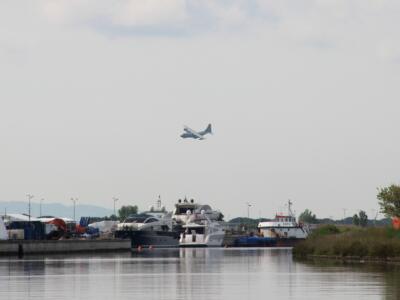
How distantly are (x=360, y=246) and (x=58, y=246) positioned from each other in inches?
2222

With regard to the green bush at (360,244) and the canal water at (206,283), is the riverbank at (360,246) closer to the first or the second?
the green bush at (360,244)

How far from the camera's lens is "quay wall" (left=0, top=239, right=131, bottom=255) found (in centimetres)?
14138

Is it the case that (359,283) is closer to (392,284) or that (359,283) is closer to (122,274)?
(392,284)

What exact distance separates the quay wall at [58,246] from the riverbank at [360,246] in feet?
113

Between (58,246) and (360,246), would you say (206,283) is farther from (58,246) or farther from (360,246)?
(58,246)

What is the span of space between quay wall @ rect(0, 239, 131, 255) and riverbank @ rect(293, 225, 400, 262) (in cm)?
3438

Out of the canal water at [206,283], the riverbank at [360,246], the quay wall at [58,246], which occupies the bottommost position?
the canal water at [206,283]

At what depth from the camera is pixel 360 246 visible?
105500mm

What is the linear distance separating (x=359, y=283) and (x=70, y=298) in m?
16.8

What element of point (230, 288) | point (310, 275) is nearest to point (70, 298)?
point (230, 288)

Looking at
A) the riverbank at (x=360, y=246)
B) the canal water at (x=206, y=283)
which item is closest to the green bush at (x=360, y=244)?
the riverbank at (x=360, y=246)

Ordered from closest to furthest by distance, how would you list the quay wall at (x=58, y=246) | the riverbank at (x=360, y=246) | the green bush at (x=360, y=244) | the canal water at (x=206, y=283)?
the canal water at (x=206, y=283)
the riverbank at (x=360, y=246)
the green bush at (x=360, y=244)
the quay wall at (x=58, y=246)

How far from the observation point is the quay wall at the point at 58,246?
464ft

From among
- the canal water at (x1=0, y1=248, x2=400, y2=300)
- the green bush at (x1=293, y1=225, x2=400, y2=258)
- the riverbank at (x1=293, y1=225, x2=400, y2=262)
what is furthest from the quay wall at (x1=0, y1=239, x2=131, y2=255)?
the canal water at (x1=0, y1=248, x2=400, y2=300)
